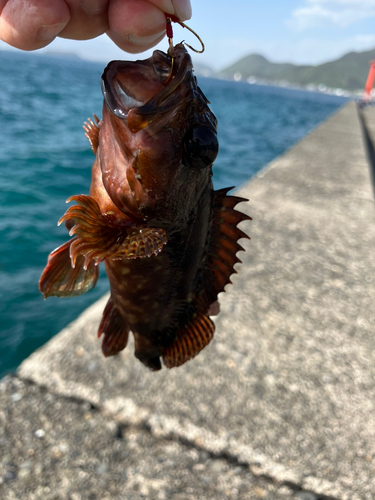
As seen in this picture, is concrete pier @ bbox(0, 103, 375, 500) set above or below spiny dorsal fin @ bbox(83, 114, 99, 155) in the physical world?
below

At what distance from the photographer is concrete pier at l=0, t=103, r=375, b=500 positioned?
309 centimetres

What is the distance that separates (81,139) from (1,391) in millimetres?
16003

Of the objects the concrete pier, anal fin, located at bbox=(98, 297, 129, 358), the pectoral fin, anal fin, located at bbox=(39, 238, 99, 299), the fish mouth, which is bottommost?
the concrete pier

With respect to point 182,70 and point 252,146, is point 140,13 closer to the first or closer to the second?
point 182,70

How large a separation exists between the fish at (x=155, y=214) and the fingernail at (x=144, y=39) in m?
0.45

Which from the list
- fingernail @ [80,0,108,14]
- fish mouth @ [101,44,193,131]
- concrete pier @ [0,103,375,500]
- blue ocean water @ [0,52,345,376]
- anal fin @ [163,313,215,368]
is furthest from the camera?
blue ocean water @ [0,52,345,376]

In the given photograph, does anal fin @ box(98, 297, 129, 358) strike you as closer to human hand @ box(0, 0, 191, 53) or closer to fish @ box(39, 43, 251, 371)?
fish @ box(39, 43, 251, 371)

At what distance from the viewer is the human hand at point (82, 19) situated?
63.1 inches

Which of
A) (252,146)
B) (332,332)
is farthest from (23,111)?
(332,332)

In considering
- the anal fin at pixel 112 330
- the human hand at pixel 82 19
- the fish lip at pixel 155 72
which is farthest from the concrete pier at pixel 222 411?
the human hand at pixel 82 19

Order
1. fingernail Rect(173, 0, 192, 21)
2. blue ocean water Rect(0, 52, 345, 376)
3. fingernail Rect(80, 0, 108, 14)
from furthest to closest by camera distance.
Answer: blue ocean water Rect(0, 52, 345, 376) < fingernail Rect(80, 0, 108, 14) < fingernail Rect(173, 0, 192, 21)

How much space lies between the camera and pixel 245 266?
5.74 m

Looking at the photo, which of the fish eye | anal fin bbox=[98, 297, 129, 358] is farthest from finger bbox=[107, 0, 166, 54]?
anal fin bbox=[98, 297, 129, 358]

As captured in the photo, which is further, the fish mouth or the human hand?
the human hand
